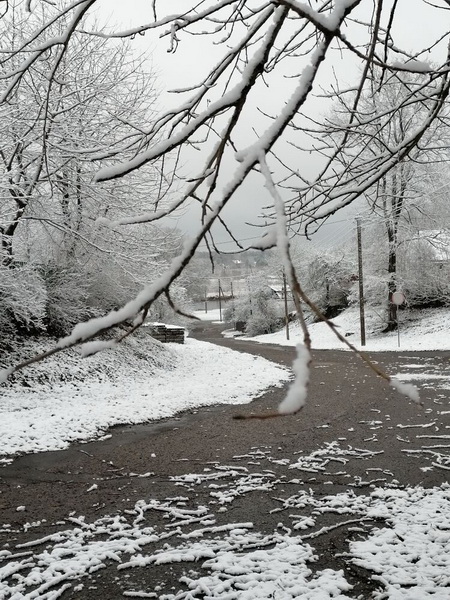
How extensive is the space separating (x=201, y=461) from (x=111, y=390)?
5.28 metres

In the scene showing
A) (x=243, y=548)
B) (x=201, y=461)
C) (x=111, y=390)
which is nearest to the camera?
(x=243, y=548)

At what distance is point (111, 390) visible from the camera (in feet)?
36.2

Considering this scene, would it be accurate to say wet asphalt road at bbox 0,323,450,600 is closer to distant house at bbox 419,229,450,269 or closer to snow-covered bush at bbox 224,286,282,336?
distant house at bbox 419,229,450,269

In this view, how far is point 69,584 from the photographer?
3.28m

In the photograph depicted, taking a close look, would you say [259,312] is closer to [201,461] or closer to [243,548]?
[201,461]

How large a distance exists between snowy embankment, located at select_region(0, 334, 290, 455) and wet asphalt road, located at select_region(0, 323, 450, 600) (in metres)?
0.53

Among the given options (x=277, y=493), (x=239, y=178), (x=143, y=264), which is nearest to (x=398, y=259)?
(x=143, y=264)

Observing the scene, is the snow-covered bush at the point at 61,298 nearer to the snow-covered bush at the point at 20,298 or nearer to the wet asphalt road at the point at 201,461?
the snow-covered bush at the point at 20,298

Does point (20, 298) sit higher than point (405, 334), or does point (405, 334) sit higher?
point (20, 298)

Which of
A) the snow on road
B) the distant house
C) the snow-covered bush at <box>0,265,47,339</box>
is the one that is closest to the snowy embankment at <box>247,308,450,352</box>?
the distant house

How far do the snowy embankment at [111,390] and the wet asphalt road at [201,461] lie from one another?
53 centimetres

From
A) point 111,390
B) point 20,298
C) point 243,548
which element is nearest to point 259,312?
point 111,390

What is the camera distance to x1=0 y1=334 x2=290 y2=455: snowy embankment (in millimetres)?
7688

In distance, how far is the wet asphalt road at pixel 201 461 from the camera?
4129mm
